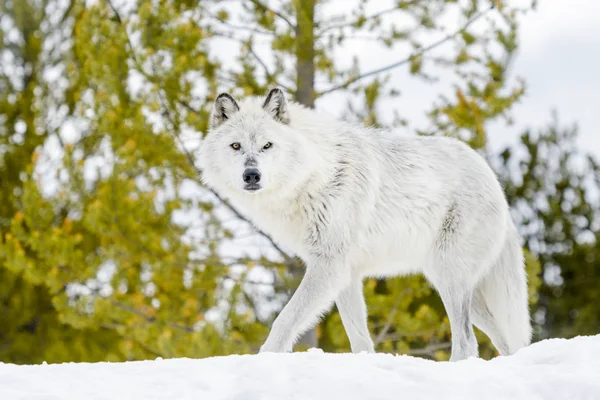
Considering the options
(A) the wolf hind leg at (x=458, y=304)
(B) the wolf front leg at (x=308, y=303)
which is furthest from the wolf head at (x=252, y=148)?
(A) the wolf hind leg at (x=458, y=304)

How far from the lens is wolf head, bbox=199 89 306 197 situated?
4.49 m

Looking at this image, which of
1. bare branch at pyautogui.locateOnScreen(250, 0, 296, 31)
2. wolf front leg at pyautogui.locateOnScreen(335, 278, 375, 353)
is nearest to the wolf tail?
wolf front leg at pyautogui.locateOnScreen(335, 278, 375, 353)

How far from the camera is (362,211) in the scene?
484 cm

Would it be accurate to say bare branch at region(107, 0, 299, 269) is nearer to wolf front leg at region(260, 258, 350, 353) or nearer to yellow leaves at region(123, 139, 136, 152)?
yellow leaves at region(123, 139, 136, 152)

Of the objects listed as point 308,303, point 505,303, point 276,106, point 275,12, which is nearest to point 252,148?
point 276,106

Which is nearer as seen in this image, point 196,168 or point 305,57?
point 196,168

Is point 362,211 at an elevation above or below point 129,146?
below

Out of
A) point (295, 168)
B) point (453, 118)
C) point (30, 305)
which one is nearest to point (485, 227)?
point (295, 168)

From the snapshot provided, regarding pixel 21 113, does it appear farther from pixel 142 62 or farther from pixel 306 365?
pixel 306 365

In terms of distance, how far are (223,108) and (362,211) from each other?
1097 millimetres

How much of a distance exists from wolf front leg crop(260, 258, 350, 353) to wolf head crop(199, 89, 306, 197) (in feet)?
1.83

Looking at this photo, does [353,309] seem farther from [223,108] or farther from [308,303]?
[223,108]

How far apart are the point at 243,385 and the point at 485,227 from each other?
2.73 metres

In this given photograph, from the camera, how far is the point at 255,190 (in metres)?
4.46
